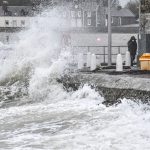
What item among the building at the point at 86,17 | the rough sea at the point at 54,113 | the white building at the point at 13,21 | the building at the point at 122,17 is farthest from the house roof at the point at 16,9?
the rough sea at the point at 54,113

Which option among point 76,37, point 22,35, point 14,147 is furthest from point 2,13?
point 14,147

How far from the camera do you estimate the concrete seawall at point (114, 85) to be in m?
15.3

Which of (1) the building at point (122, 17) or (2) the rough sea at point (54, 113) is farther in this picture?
(1) the building at point (122, 17)

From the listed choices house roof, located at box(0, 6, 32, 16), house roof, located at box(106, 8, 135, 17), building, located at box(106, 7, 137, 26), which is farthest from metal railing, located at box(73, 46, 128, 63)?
house roof, located at box(0, 6, 32, 16)

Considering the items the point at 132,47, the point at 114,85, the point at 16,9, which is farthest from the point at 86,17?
the point at 114,85

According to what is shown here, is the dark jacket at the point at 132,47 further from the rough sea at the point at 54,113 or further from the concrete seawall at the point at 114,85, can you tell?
the concrete seawall at the point at 114,85

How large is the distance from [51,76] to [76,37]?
1510 inches

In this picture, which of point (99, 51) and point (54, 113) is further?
point (99, 51)

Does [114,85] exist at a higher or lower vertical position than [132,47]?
lower

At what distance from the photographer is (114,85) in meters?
16.6

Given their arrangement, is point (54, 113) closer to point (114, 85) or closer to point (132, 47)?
point (114, 85)

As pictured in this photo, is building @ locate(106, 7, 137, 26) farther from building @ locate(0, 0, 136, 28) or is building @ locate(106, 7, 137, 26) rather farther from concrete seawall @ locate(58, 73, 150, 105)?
concrete seawall @ locate(58, 73, 150, 105)

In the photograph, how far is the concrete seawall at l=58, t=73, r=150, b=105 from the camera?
1527 centimetres

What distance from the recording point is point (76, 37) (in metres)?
58.1
